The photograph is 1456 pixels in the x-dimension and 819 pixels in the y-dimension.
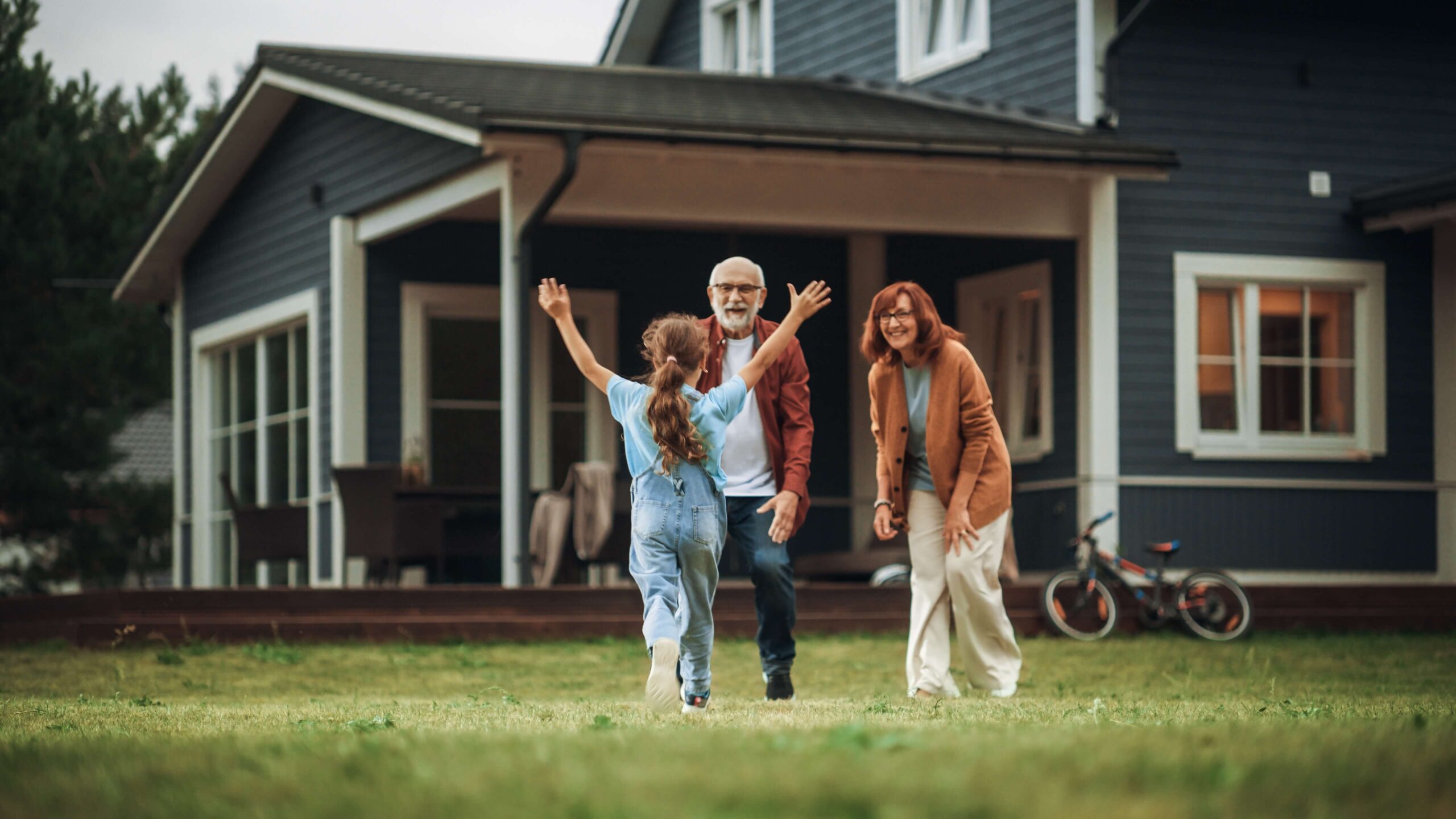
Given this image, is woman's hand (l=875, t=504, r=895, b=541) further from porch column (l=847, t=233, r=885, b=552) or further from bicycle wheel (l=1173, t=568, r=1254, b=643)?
porch column (l=847, t=233, r=885, b=552)

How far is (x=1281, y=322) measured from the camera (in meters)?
14.6

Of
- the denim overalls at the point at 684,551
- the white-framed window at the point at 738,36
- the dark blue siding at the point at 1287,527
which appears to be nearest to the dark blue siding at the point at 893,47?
the white-framed window at the point at 738,36

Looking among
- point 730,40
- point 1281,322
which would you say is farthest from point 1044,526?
point 730,40

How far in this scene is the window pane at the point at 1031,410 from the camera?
1478 centimetres

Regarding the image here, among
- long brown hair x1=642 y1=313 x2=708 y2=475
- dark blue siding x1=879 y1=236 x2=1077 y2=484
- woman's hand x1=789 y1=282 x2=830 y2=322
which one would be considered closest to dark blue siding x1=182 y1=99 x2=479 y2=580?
dark blue siding x1=879 y1=236 x2=1077 y2=484

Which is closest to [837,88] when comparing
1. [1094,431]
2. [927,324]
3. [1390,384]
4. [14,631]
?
[1094,431]

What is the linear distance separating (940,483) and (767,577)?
0.89 metres

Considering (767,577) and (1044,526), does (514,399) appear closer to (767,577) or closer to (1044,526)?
(1044,526)

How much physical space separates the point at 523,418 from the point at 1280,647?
479 centimetres

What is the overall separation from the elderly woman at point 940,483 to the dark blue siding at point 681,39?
12883 mm

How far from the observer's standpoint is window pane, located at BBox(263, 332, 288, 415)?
1606cm

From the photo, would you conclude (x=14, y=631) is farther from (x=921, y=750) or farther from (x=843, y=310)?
(x=921, y=750)

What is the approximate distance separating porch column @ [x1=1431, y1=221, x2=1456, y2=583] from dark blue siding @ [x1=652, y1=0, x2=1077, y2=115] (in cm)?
308

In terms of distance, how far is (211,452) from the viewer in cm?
1727
